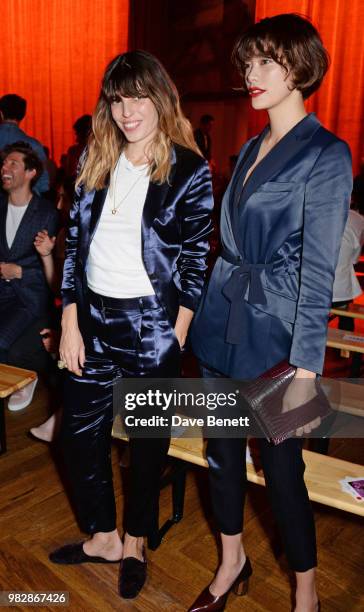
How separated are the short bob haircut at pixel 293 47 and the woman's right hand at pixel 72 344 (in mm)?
916

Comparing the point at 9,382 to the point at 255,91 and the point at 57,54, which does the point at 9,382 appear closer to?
the point at 255,91

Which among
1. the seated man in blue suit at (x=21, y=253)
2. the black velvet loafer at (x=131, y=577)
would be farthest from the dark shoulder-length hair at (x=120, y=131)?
the seated man in blue suit at (x=21, y=253)

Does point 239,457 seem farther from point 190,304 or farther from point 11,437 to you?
point 11,437

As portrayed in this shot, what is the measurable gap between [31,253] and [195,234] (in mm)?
1829

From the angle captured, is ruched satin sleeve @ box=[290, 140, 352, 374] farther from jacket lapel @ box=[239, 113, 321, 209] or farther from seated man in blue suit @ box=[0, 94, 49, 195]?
seated man in blue suit @ box=[0, 94, 49, 195]

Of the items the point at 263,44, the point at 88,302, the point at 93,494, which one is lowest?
the point at 93,494

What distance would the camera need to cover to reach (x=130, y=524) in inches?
74.7

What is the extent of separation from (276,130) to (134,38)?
26.0 ft

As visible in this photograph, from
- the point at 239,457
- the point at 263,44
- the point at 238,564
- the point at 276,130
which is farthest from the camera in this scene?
the point at 238,564

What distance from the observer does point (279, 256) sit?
1464 mm

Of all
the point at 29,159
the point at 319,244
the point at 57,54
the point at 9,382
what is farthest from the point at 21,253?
the point at 57,54

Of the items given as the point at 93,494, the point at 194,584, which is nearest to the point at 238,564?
the point at 194,584

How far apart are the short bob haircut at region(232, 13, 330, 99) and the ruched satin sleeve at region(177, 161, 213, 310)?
1.29 feet

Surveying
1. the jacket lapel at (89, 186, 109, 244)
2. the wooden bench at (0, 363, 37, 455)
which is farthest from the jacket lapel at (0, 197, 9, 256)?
the jacket lapel at (89, 186, 109, 244)
